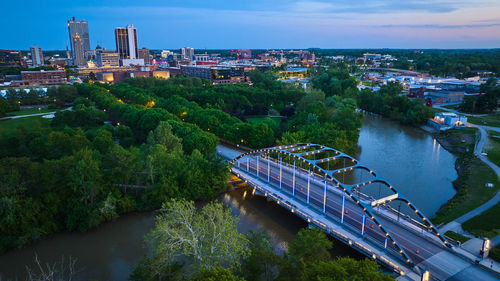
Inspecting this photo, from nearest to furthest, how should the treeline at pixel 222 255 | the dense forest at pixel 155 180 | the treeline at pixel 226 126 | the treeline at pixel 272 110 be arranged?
the treeline at pixel 222 255, the dense forest at pixel 155 180, the treeline at pixel 272 110, the treeline at pixel 226 126

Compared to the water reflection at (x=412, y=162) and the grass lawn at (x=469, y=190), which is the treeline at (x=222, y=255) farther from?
the water reflection at (x=412, y=162)

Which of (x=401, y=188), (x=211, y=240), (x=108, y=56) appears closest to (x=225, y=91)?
(x=401, y=188)

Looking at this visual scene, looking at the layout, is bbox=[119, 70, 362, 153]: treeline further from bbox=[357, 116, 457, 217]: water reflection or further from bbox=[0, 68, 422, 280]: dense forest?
bbox=[357, 116, 457, 217]: water reflection

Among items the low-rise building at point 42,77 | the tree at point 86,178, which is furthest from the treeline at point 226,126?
the low-rise building at point 42,77

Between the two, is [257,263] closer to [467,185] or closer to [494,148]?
[467,185]

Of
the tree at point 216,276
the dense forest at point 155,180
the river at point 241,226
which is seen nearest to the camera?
the tree at point 216,276

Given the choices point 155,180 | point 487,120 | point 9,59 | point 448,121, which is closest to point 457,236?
point 155,180

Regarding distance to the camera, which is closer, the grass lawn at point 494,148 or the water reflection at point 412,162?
the water reflection at point 412,162
